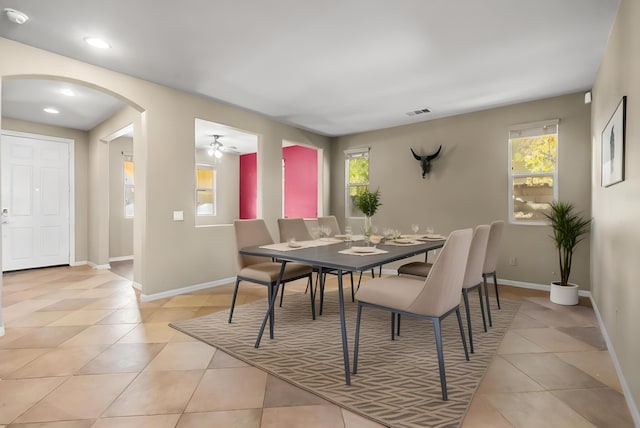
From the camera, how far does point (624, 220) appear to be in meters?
2.00

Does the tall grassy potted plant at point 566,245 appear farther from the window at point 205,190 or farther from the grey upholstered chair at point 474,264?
the window at point 205,190

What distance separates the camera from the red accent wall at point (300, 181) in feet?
22.4

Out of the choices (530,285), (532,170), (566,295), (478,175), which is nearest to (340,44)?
(478,175)

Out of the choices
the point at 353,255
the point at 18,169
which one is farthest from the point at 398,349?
the point at 18,169

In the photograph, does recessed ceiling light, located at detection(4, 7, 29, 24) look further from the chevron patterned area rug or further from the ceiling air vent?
the ceiling air vent

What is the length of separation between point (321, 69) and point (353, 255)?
2068mm

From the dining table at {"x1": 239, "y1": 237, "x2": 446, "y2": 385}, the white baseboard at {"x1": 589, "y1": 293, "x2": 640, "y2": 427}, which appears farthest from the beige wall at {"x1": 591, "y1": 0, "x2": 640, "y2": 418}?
the dining table at {"x1": 239, "y1": 237, "x2": 446, "y2": 385}

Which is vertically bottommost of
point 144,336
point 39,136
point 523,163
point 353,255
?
point 144,336

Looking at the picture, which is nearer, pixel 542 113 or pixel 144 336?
pixel 144 336

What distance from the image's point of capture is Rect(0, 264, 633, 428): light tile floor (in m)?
1.62

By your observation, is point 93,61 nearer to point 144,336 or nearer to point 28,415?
point 144,336

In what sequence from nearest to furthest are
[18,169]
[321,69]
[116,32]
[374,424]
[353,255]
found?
[374,424]
[353,255]
[116,32]
[321,69]
[18,169]

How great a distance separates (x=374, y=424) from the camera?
5.13 ft

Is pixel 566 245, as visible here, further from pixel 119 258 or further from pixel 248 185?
pixel 119 258
